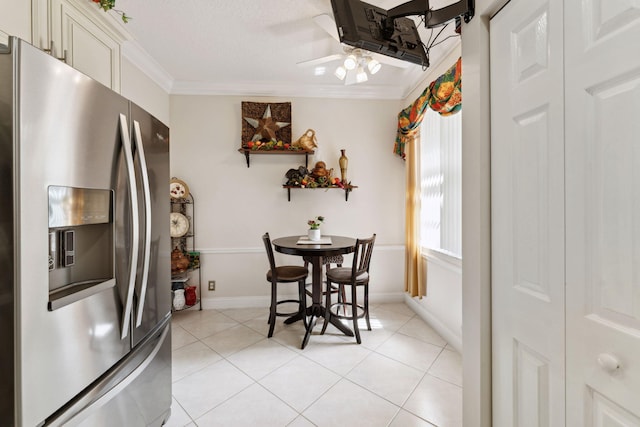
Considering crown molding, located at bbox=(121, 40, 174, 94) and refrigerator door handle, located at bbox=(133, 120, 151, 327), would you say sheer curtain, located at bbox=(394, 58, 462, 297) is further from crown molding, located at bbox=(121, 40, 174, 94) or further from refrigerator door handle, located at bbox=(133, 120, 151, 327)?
crown molding, located at bbox=(121, 40, 174, 94)

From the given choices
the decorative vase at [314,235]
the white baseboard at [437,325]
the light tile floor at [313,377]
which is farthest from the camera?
the decorative vase at [314,235]

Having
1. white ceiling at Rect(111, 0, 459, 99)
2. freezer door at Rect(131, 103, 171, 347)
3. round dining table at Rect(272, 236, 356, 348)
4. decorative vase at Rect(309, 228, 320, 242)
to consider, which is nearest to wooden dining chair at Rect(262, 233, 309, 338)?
round dining table at Rect(272, 236, 356, 348)

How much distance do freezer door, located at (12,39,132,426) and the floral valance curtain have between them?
2175mm

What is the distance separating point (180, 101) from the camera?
3229 millimetres

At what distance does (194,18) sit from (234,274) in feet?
8.42

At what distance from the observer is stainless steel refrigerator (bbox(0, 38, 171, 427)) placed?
2.43 ft

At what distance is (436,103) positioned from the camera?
7.68 ft

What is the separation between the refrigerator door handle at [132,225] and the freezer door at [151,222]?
0.06 metres

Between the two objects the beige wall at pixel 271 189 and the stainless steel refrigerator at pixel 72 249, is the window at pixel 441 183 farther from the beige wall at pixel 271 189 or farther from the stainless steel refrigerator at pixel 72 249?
the stainless steel refrigerator at pixel 72 249

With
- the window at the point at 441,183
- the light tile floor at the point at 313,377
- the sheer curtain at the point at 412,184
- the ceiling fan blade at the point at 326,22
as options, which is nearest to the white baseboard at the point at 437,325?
the light tile floor at the point at 313,377

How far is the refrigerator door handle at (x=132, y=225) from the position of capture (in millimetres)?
1091

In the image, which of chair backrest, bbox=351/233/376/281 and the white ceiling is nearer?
the white ceiling

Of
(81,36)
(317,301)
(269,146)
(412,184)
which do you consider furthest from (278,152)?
(81,36)

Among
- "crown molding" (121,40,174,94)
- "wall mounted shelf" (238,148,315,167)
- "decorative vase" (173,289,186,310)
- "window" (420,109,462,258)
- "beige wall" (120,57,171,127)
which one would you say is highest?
"crown molding" (121,40,174,94)
